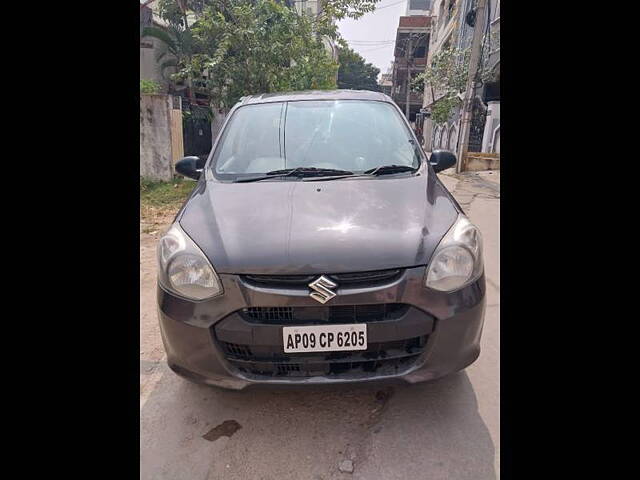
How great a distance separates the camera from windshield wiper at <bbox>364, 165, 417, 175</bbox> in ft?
7.84

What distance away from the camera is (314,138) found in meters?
2.67

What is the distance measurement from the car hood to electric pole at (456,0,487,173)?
8523mm

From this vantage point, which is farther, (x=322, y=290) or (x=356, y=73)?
(x=356, y=73)

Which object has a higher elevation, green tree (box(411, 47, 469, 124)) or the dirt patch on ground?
green tree (box(411, 47, 469, 124))

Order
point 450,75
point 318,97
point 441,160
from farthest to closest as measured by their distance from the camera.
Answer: point 450,75, point 318,97, point 441,160

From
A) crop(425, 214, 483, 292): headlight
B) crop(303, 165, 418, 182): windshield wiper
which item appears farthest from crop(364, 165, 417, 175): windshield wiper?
crop(425, 214, 483, 292): headlight

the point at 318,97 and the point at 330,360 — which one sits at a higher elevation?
the point at 318,97

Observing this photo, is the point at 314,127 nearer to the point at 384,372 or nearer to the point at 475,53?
the point at 384,372

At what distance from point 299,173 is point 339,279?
958 millimetres

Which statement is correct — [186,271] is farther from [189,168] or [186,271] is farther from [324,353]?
[189,168]

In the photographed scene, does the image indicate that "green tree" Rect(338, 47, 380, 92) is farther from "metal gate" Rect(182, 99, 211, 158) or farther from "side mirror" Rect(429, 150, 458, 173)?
"side mirror" Rect(429, 150, 458, 173)

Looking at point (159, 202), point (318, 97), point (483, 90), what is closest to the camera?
point (318, 97)

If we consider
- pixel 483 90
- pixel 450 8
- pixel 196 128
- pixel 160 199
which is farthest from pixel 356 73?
pixel 160 199
